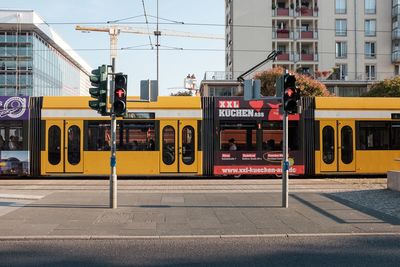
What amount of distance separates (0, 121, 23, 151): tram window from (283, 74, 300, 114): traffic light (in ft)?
37.1

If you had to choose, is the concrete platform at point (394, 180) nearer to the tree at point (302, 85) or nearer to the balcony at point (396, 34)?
the tree at point (302, 85)

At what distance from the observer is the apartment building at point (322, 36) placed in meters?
61.7

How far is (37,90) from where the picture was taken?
70.8 metres

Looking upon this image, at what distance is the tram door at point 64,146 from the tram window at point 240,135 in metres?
5.68

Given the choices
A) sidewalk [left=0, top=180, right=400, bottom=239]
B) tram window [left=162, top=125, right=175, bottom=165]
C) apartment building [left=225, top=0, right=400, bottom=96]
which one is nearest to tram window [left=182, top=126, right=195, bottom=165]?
tram window [left=162, top=125, right=175, bottom=165]

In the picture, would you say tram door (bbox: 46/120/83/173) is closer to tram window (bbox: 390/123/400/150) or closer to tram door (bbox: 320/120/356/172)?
tram door (bbox: 320/120/356/172)

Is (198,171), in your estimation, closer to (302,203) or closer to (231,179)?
(231,179)

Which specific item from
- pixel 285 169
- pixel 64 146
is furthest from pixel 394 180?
pixel 64 146

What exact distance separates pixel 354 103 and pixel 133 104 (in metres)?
9.12

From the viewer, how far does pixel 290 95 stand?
38.9ft

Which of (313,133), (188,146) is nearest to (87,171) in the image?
(188,146)

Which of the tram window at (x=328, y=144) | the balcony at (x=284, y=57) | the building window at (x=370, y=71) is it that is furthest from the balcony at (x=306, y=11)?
the tram window at (x=328, y=144)

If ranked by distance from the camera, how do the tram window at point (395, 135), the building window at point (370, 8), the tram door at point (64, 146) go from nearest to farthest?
the tram door at point (64, 146)
the tram window at point (395, 135)
the building window at point (370, 8)

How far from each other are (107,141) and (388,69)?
2034 inches
